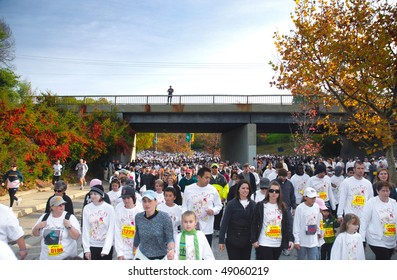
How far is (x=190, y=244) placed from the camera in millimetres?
4574

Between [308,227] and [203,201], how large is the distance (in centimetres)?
183

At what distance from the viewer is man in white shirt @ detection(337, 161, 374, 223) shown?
7.86m

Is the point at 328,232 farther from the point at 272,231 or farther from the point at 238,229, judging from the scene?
the point at 238,229

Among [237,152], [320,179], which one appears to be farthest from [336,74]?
[237,152]

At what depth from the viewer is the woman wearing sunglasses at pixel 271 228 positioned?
5625 millimetres

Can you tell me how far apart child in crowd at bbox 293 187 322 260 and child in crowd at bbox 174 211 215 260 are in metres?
2.08

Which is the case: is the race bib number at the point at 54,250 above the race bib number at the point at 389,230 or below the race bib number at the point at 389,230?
below

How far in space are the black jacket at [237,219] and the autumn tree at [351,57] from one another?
285 inches

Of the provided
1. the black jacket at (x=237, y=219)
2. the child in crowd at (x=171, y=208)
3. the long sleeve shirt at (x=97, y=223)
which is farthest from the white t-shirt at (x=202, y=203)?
the long sleeve shirt at (x=97, y=223)

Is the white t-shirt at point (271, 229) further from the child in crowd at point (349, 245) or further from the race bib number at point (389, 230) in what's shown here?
the race bib number at point (389, 230)

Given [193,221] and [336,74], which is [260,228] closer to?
[193,221]

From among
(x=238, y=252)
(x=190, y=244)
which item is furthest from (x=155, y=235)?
(x=238, y=252)

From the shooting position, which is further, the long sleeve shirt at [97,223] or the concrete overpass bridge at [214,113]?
the concrete overpass bridge at [214,113]
